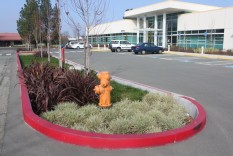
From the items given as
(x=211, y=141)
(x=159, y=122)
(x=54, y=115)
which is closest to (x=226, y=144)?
(x=211, y=141)

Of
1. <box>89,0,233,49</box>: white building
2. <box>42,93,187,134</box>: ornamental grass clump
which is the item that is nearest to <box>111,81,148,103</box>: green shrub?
<box>42,93,187,134</box>: ornamental grass clump

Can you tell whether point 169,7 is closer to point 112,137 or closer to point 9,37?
point 112,137

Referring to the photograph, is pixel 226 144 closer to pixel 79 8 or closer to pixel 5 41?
pixel 79 8

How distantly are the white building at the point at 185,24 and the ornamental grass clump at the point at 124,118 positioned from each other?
2453cm

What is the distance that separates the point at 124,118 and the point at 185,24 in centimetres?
3869

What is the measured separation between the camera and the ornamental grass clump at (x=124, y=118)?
4824 millimetres

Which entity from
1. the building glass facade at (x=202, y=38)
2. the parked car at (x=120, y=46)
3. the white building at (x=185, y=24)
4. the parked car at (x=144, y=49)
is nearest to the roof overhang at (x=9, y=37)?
the white building at (x=185, y=24)

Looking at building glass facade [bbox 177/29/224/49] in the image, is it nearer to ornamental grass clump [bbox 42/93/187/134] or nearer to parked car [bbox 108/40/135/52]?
parked car [bbox 108/40/135/52]

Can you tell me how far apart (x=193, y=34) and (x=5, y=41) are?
224ft

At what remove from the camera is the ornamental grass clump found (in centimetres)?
482

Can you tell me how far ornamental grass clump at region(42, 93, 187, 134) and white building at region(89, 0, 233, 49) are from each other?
24535 mm

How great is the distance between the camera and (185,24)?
41.3 meters

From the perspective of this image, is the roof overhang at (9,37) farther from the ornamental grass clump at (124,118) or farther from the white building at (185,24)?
the ornamental grass clump at (124,118)

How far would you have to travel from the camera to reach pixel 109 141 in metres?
4.27
